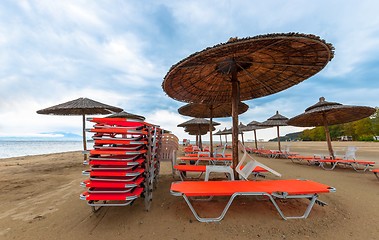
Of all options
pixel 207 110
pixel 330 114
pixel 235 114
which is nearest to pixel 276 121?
pixel 330 114

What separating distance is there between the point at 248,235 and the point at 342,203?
7.56 feet

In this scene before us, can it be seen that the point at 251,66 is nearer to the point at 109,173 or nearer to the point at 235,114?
the point at 235,114

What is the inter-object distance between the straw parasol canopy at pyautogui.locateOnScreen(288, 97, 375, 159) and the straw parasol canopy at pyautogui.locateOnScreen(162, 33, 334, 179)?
4200mm

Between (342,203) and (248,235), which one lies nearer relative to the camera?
(248,235)

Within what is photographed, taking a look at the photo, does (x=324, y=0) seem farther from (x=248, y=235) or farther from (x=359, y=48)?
(x=248, y=235)

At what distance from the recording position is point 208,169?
3367mm

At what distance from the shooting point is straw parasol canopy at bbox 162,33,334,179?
8.47 ft

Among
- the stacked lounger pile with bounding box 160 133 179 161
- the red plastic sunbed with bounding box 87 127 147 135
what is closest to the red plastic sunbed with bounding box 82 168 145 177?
the red plastic sunbed with bounding box 87 127 147 135

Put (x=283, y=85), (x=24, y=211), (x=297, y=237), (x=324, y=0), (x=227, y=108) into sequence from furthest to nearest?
(x=227, y=108), (x=324, y=0), (x=283, y=85), (x=24, y=211), (x=297, y=237)

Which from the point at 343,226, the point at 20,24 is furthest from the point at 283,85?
the point at 20,24

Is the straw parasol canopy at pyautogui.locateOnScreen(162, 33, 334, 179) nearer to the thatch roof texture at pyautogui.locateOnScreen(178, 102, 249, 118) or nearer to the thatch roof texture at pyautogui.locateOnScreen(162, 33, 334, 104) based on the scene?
the thatch roof texture at pyautogui.locateOnScreen(162, 33, 334, 104)

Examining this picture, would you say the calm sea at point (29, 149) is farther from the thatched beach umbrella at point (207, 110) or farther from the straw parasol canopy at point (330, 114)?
the straw parasol canopy at point (330, 114)

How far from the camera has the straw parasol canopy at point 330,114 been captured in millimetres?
6941

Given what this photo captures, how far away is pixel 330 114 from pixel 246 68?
761cm
